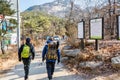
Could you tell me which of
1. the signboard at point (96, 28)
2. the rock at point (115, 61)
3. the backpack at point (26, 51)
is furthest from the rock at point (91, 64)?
the backpack at point (26, 51)

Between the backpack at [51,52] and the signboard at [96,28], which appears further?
the signboard at [96,28]

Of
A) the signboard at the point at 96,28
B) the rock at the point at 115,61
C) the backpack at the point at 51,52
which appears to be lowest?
the rock at the point at 115,61

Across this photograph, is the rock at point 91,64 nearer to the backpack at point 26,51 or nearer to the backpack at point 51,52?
the backpack at point 51,52

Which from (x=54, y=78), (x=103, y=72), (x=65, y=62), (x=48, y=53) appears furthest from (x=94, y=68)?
(x=65, y=62)

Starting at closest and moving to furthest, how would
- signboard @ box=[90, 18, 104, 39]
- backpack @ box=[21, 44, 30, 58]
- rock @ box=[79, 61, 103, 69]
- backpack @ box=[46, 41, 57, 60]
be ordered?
backpack @ box=[46, 41, 57, 60] < backpack @ box=[21, 44, 30, 58] < rock @ box=[79, 61, 103, 69] < signboard @ box=[90, 18, 104, 39]

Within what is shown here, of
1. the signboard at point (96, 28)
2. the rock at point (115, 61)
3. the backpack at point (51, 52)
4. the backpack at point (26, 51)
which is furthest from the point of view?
the signboard at point (96, 28)

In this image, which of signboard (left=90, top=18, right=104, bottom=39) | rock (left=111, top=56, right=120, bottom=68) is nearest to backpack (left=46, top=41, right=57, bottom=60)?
rock (left=111, top=56, right=120, bottom=68)

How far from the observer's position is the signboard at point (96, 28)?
1501 cm

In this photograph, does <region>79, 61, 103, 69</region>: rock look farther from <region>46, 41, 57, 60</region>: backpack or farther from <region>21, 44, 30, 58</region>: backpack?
<region>21, 44, 30, 58</region>: backpack

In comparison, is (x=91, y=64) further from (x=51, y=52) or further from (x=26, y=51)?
(x=26, y=51)

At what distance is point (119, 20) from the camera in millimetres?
13234

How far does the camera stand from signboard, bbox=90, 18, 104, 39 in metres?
15.0

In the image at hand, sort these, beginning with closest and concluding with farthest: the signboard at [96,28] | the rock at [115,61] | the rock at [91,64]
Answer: the rock at [115,61], the rock at [91,64], the signboard at [96,28]

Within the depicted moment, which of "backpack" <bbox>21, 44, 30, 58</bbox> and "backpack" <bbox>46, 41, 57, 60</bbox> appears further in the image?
"backpack" <bbox>21, 44, 30, 58</bbox>
